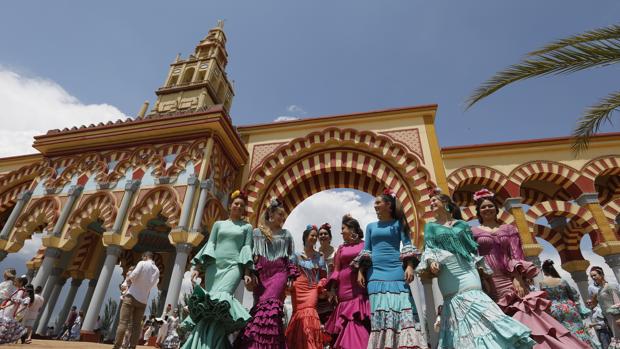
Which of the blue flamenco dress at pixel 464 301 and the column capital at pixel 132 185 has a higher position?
the column capital at pixel 132 185

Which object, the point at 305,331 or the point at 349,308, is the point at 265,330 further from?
the point at 349,308

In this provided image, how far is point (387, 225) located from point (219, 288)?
1661 mm

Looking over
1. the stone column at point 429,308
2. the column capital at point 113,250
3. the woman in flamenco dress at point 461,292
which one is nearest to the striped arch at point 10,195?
the column capital at point 113,250

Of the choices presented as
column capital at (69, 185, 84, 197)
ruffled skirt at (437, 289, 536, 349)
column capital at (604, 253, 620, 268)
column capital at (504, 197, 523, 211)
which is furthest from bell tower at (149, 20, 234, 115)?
column capital at (604, 253, 620, 268)

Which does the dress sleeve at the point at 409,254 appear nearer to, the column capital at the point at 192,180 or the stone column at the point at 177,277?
the stone column at the point at 177,277

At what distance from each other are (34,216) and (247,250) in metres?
10.4

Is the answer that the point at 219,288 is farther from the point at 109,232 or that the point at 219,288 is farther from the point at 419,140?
the point at 419,140

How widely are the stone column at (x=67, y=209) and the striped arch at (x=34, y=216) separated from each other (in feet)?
1.72

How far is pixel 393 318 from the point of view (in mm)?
2629

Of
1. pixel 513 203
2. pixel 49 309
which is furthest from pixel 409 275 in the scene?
pixel 49 309

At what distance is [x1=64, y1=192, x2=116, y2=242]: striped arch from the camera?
9.05 meters

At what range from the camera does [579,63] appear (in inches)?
156

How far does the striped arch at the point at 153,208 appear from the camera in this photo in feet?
28.3

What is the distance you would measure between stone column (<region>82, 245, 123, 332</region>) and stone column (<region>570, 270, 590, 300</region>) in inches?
527
